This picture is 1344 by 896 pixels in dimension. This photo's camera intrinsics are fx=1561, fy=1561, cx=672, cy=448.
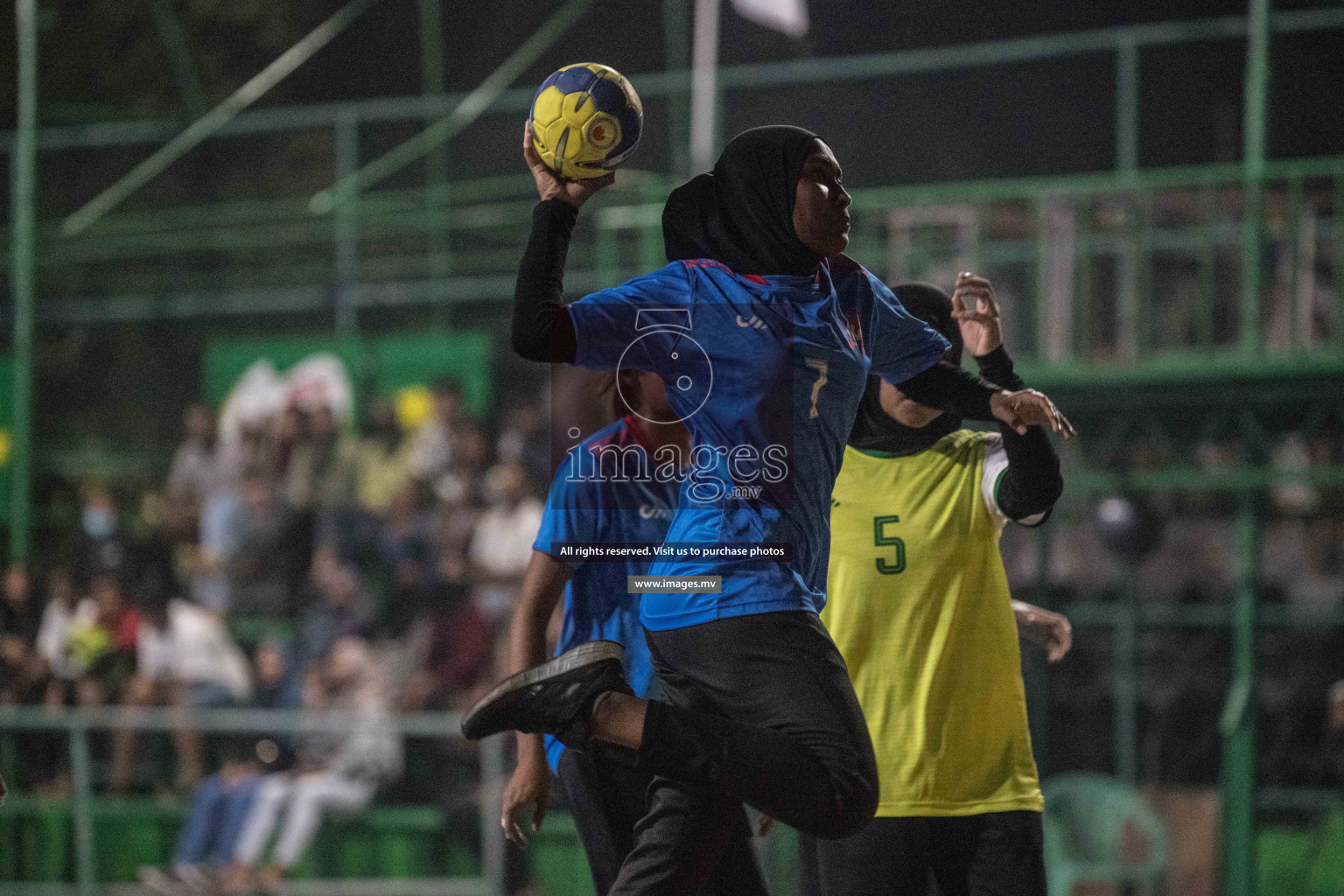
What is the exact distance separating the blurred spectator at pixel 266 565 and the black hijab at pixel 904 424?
5.93 metres

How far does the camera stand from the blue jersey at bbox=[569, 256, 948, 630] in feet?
8.43

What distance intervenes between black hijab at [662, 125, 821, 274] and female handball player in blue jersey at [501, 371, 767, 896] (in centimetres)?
50

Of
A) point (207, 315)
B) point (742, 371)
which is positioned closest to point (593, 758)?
point (742, 371)

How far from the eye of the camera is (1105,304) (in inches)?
312

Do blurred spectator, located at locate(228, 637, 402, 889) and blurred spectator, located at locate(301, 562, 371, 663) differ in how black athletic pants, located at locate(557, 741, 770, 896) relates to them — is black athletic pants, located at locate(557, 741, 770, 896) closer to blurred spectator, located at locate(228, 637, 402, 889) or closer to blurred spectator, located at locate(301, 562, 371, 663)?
blurred spectator, located at locate(228, 637, 402, 889)

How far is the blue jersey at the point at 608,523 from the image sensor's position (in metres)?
3.14

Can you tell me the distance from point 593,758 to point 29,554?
7.63m

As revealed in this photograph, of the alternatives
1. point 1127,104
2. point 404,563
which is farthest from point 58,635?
point 1127,104

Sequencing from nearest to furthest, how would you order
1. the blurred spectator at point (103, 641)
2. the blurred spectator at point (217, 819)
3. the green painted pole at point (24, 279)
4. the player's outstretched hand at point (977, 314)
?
1. the player's outstretched hand at point (977, 314)
2. the blurred spectator at point (217, 819)
3. the blurred spectator at point (103, 641)
4. the green painted pole at point (24, 279)

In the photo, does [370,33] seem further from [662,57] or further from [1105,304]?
[1105,304]

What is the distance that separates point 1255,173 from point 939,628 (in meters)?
4.32

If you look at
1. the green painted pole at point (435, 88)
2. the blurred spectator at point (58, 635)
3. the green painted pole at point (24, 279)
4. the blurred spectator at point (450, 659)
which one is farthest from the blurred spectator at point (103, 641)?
the green painted pole at point (435, 88)

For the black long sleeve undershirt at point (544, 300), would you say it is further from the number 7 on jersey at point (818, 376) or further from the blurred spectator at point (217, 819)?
the blurred spectator at point (217, 819)

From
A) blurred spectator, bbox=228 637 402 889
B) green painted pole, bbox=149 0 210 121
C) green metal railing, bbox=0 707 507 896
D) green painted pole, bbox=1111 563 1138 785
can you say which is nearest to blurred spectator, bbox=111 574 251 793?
green metal railing, bbox=0 707 507 896
